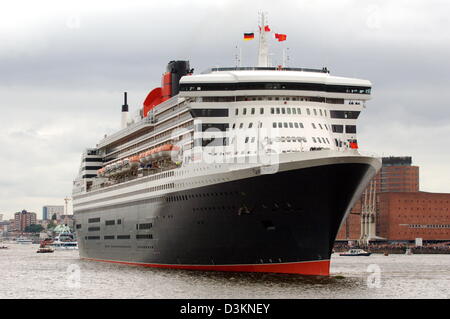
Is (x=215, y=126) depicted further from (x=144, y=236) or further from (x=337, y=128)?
(x=144, y=236)

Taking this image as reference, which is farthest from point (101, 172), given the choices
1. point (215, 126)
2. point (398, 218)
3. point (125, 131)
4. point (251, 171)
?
point (398, 218)

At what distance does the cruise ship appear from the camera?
50062mm

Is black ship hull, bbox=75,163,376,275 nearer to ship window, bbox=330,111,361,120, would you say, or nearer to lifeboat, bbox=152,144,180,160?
lifeboat, bbox=152,144,180,160

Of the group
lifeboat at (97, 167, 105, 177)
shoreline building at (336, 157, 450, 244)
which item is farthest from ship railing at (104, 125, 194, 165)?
shoreline building at (336, 157, 450, 244)

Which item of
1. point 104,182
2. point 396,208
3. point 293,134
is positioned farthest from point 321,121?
point 396,208

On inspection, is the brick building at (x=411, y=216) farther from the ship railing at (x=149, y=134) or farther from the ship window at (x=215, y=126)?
the ship window at (x=215, y=126)

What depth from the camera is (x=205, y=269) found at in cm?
5497

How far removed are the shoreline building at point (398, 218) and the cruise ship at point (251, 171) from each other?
126210 millimetres

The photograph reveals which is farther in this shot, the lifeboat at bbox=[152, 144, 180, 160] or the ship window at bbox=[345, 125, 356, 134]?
the lifeboat at bbox=[152, 144, 180, 160]

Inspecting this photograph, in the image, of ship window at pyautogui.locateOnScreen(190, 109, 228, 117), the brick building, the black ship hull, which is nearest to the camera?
the black ship hull

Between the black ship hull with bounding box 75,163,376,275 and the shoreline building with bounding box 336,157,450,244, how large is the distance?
134m

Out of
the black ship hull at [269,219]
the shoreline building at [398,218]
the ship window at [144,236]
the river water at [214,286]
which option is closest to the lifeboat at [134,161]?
the ship window at [144,236]

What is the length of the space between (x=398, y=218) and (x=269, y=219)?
143481 mm

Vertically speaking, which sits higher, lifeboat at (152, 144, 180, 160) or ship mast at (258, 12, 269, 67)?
ship mast at (258, 12, 269, 67)
